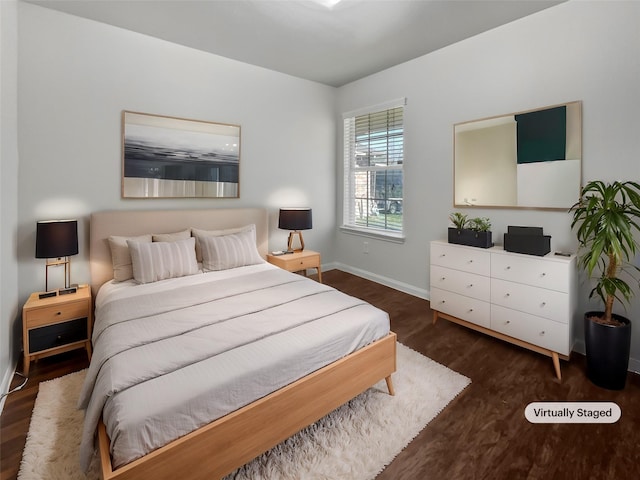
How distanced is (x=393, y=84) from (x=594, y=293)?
302 cm

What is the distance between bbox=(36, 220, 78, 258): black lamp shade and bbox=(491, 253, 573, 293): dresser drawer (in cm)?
349

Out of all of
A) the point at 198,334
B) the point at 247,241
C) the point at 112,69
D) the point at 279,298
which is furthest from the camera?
the point at 247,241

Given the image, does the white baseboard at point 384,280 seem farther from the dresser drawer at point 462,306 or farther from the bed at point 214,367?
the bed at point 214,367

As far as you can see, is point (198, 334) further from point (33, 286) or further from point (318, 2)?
point (318, 2)

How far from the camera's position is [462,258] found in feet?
9.37

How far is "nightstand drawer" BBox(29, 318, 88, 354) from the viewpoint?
7.54 feet

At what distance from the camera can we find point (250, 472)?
1.51 metres

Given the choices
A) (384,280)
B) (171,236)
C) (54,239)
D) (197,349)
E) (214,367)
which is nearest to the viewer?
(214,367)

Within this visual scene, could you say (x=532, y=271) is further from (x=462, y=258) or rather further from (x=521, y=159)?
(x=521, y=159)

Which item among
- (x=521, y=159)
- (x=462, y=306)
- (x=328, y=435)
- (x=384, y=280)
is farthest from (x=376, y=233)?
(x=328, y=435)

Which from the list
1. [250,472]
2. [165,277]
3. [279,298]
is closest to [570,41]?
[279,298]

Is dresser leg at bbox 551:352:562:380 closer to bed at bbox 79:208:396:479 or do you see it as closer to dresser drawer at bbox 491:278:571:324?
dresser drawer at bbox 491:278:571:324

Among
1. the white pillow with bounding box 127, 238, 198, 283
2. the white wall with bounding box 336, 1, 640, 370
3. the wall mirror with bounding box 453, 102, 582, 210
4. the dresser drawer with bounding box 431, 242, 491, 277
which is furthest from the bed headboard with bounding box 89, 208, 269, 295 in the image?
the wall mirror with bounding box 453, 102, 582, 210

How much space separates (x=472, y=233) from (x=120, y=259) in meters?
3.14
